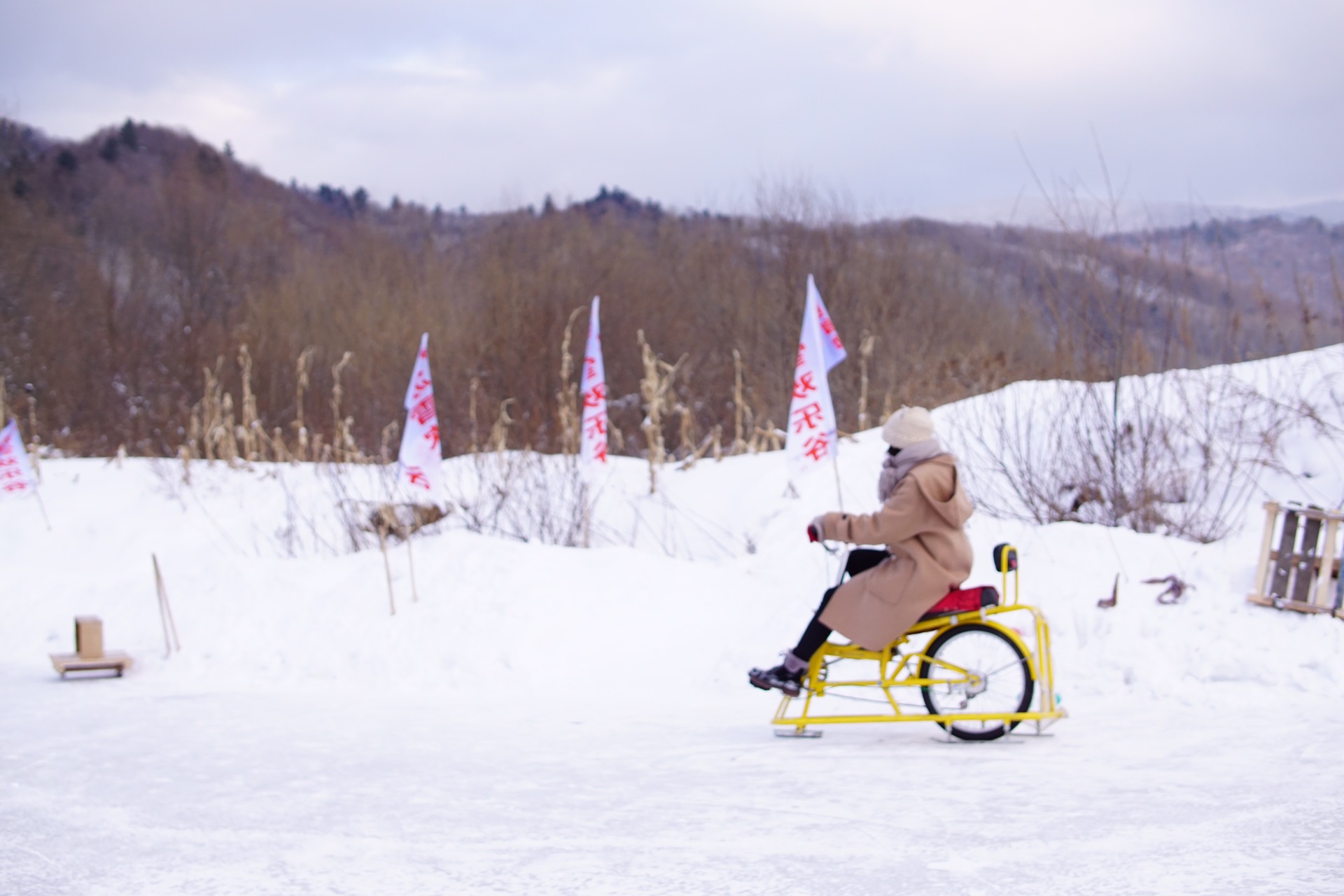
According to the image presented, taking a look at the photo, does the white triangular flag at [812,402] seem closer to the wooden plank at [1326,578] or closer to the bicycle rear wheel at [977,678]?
the bicycle rear wheel at [977,678]

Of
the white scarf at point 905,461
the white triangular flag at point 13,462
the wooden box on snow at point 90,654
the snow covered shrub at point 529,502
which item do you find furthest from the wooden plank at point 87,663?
the white scarf at point 905,461

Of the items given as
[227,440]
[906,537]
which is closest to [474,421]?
[227,440]

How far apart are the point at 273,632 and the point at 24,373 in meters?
23.7

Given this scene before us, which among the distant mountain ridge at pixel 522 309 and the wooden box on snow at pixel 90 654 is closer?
the wooden box on snow at pixel 90 654

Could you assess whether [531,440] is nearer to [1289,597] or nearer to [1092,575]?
[1092,575]

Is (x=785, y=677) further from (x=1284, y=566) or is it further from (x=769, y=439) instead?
(x=769, y=439)

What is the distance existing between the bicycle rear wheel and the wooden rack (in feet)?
7.89

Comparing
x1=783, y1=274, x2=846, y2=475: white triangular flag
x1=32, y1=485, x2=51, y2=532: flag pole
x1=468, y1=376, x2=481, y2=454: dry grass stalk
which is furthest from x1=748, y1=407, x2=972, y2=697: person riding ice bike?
x1=32, y1=485, x2=51, y2=532: flag pole

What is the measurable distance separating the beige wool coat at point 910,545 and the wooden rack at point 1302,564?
264 cm

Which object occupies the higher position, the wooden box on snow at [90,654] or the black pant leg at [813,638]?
the black pant leg at [813,638]

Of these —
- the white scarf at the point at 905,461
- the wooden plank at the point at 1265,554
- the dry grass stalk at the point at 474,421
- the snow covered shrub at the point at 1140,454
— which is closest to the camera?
the white scarf at the point at 905,461

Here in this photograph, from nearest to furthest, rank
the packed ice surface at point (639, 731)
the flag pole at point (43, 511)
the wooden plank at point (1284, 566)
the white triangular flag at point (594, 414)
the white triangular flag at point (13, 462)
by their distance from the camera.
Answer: the packed ice surface at point (639, 731), the wooden plank at point (1284, 566), the white triangular flag at point (594, 414), the white triangular flag at point (13, 462), the flag pole at point (43, 511)

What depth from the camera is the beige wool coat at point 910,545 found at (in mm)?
6348

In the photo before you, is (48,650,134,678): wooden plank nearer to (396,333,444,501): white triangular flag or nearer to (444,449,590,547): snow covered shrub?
(396,333,444,501): white triangular flag
